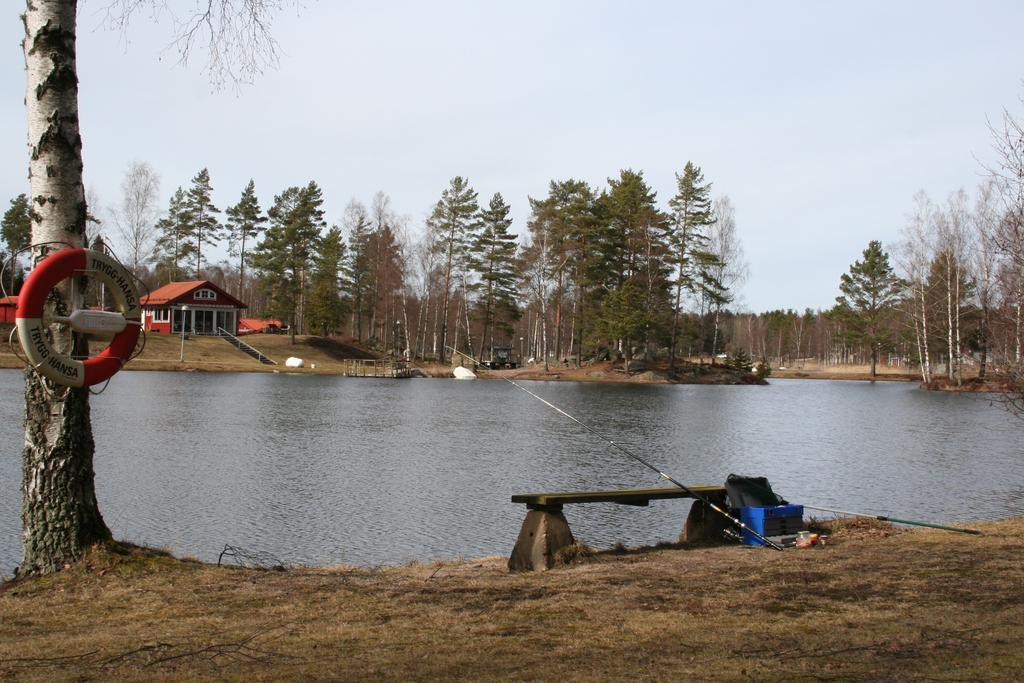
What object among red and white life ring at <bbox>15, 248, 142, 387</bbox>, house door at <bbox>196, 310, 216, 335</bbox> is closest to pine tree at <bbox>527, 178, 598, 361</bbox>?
house door at <bbox>196, 310, 216, 335</bbox>

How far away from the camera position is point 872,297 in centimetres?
7000

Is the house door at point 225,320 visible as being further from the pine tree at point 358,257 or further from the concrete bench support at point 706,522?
the concrete bench support at point 706,522

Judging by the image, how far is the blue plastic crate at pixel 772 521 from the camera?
8492 millimetres

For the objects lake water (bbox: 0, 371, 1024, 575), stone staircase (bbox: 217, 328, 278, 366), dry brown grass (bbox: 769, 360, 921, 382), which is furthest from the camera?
dry brown grass (bbox: 769, 360, 921, 382)

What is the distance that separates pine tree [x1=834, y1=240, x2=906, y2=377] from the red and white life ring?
69470mm

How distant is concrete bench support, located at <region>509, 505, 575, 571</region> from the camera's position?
7.67 m

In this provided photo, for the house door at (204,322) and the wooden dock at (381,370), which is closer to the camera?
the wooden dock at (381,370)

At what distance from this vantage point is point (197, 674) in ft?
13.4

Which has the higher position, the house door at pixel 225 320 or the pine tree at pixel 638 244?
the pine tree at pixel 638 244

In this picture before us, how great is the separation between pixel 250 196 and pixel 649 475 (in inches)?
2584

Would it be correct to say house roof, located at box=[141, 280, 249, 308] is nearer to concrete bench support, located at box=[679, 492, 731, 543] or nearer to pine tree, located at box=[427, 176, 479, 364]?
pine tree, located at box=[427, 176, 479, 364]

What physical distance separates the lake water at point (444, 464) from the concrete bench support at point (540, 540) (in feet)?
7.60

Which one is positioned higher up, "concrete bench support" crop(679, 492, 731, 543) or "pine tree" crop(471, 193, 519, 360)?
"pine tree" crop(471, 193, 519, 360)

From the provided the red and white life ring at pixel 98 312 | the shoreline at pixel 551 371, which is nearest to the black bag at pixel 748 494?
the red and white life ring at pixel 98 312
